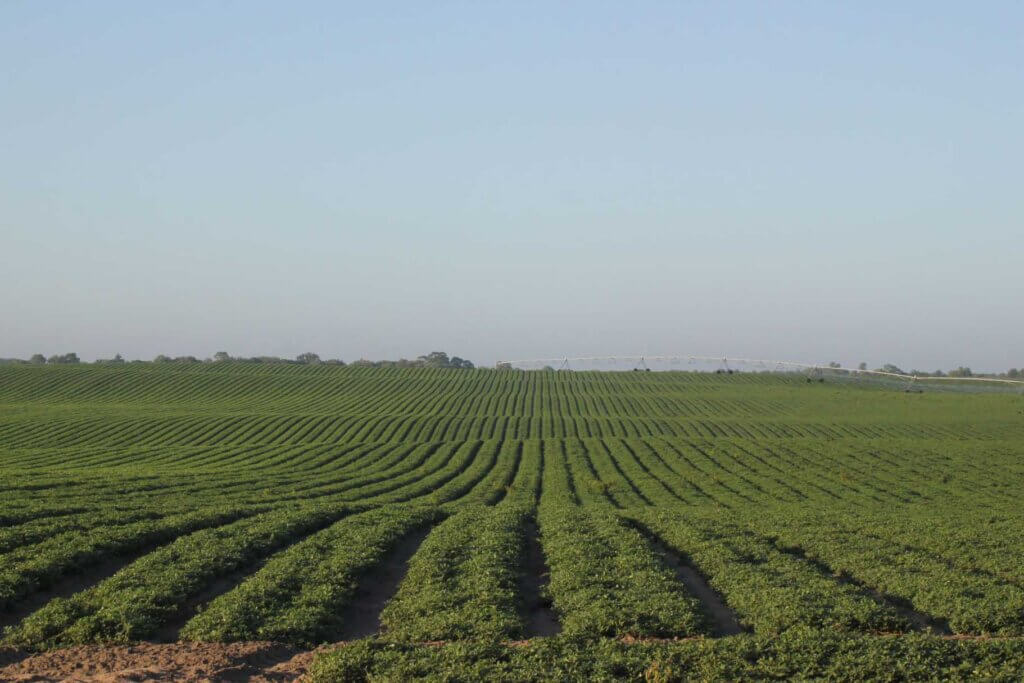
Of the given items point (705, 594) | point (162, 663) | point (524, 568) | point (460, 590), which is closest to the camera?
point (162, 663)

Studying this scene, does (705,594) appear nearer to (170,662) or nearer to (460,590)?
(460,590)

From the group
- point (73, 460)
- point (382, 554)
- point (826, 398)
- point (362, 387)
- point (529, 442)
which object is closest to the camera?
point (382, 554)

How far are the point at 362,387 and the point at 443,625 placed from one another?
107308 millimetres

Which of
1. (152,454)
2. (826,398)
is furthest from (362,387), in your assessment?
(152,454)

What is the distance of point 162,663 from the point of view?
12.0 metres

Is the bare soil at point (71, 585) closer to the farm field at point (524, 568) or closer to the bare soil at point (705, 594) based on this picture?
the farm field at point (524, 568)

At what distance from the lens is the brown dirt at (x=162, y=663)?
1150 centimetres

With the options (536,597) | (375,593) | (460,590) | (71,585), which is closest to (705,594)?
(536,597)

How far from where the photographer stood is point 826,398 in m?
106

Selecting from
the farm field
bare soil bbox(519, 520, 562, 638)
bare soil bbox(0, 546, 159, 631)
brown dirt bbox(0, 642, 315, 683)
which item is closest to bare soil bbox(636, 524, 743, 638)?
the farm field

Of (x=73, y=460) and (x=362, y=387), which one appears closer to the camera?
(x=73, y=460)

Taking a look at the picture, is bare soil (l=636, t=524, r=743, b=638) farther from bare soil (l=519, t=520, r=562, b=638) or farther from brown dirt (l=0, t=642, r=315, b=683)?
brown dirt (l=0, t=642, r=315, b=683)

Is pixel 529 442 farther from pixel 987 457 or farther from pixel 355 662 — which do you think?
pixel 355 662

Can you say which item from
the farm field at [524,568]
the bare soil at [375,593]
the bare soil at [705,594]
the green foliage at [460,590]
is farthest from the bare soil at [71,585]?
the bare soil at [705,594]
